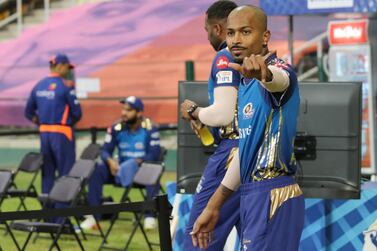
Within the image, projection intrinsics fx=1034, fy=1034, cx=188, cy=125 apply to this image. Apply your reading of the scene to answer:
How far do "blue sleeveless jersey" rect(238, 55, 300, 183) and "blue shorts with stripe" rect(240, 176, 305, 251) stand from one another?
5cm

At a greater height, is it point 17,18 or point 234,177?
point 17,18

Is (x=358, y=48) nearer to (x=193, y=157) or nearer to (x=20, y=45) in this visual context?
(x=193, y=157)

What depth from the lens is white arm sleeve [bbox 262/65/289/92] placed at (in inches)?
172

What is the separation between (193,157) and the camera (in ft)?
22.0

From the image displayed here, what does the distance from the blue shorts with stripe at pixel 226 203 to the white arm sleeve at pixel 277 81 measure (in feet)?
4.45

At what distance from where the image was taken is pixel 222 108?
5.50 metres

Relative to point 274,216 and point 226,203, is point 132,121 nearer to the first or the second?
point 226,203

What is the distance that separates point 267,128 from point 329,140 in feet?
5.62

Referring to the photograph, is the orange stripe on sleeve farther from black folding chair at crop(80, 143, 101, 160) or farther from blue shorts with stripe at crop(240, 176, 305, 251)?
blue shorts with stripe at crop(240, 176, 305, 251)

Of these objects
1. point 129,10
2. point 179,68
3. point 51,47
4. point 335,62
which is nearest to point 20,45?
point 51,47

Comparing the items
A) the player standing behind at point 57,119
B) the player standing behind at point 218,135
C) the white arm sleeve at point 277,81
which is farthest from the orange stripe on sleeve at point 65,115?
the white arm sleeve at point 277,81

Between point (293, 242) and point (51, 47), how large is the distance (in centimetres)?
1890

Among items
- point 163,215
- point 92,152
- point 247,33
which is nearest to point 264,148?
point 247,33

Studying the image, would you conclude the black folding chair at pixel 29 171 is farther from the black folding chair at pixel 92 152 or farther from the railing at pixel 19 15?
the railing at pixel 19 15
